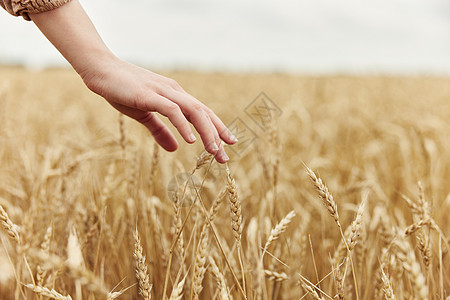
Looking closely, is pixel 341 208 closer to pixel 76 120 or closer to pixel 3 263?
pixel 3 263

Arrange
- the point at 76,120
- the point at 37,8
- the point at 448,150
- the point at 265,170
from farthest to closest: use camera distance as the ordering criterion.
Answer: the point at 76,120, the point at 448,150, the point at 265,170, the point at 37,8

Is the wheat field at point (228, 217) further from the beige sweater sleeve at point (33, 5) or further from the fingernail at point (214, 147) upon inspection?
the beige sweater sleeve at point (33, 5)

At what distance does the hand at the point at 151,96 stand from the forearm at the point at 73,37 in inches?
0.7

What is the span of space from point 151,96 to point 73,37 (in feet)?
0.74

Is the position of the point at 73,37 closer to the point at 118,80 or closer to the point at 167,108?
the point at 118,80

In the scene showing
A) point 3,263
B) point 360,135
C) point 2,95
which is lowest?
point 360,135

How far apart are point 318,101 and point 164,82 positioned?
4630mm

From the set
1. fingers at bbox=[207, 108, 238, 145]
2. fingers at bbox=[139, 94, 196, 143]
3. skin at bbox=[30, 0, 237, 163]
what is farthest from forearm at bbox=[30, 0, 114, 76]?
fingers at bbox=[207, 108, 238, 145]

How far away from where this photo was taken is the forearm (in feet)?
2.86

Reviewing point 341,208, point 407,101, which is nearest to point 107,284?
point 341,208

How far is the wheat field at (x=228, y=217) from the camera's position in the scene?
0.78 m

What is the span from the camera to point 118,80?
2.78 ft

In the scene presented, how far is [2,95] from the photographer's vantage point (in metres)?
1.58

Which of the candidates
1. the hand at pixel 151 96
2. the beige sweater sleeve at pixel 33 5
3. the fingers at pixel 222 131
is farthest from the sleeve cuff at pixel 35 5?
the fingers at pixel 222 131
